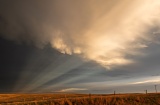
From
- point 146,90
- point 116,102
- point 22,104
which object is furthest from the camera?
point 146,90

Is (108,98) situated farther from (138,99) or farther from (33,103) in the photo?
(33,103)

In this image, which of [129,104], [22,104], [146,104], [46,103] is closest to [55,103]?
[46,103]

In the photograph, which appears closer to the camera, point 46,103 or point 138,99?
point 46,103

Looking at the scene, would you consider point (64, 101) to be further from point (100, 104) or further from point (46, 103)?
point (100, 104)

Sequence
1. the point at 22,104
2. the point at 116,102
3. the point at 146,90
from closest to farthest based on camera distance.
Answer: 1. the point at 22,104
2. the point at 116,102
3. the point at 146,90

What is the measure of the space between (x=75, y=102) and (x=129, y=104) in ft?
47.0

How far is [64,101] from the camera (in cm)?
6388

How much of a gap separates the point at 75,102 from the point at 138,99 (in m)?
18.1

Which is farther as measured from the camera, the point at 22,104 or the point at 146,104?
the point at 146,104

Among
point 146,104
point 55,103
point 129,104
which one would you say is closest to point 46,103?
point 55,103

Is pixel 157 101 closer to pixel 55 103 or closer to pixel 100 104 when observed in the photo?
pixel 100 104

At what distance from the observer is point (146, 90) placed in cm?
8644

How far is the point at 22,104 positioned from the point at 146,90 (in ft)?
144

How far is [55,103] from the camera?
62.7 m
